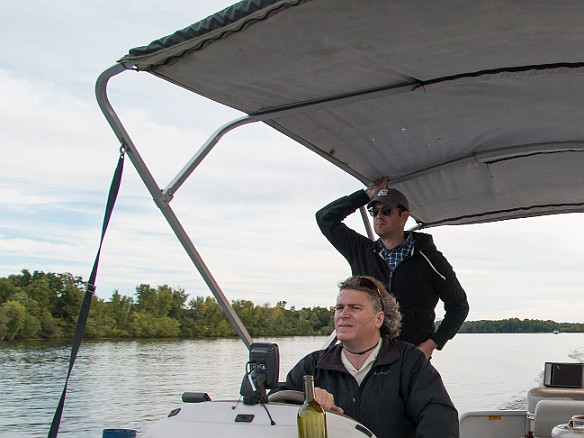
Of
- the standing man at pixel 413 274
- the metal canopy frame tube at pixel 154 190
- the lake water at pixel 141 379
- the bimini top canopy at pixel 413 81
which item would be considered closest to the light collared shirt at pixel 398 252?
the standing man at pixel 413 274

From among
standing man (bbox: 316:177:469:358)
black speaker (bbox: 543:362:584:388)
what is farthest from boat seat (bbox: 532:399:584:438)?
standing man (bbox: 316:177:469:358)

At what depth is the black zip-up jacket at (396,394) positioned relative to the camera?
2.67 meters

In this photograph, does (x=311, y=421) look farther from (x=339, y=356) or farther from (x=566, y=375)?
(x=566, y=375)

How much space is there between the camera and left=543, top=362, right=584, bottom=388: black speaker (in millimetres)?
4527

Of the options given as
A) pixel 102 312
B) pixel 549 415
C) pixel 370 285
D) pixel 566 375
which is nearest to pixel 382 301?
pixel 370 285

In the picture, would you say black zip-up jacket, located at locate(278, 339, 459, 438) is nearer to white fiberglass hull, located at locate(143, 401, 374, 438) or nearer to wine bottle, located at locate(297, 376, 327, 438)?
white fiberglass hull, located at locate(143, 401, 374, 438)

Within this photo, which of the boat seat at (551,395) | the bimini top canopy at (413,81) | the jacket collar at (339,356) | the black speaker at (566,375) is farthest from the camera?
the black speaker at (566,375)

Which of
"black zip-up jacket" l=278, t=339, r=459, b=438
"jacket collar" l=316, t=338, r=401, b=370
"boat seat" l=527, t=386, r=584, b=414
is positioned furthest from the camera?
"boat seat" l=527, t=386, r=584, b=414

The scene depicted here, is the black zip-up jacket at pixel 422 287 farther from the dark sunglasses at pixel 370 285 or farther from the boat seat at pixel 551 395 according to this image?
the dark sunglasses at pixel 370 285

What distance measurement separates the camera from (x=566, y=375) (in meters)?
4.54

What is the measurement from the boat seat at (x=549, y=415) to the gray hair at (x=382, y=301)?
1493mm

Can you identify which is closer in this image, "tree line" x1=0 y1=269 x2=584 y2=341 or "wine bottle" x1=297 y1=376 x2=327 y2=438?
"wine bottle" x1=297 y1=376 x2=327 y2=438

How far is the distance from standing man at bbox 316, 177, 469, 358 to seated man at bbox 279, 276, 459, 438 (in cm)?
100

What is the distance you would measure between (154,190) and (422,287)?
1.42 metres
